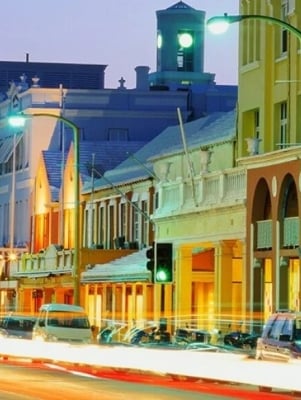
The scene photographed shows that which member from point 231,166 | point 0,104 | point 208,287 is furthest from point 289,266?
point 0,104

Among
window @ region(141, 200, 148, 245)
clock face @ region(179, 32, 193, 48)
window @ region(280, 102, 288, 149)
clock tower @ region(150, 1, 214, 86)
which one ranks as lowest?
window @ region(141, 200, 148, 245)

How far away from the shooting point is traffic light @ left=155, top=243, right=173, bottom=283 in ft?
135

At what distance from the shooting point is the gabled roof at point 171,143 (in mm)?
63188

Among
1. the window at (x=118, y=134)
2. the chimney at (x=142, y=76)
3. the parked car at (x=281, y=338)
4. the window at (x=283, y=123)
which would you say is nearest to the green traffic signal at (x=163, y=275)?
the parked car at (x=281, y=338)

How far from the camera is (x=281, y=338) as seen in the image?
115 feet

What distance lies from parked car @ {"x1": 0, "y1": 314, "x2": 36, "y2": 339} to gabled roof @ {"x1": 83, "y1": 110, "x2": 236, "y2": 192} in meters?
8.50

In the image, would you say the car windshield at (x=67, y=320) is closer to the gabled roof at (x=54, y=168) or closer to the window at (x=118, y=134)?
the gabled roof at (x=54, y=168)

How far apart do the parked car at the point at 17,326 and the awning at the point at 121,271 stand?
4.61m

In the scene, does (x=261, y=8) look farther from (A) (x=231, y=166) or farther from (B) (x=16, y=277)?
(B) (x=16, y=277)

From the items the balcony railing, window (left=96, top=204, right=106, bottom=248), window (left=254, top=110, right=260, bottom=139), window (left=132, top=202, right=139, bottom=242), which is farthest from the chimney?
window (left=254, top=110, right=260, bottom=139)

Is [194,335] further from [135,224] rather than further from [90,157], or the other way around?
[90,157]

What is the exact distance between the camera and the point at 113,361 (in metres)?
38.6

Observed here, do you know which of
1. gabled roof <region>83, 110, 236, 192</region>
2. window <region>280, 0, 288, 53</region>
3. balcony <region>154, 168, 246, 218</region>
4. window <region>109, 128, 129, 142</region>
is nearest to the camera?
window <region>280, 0, 288, 53</region>

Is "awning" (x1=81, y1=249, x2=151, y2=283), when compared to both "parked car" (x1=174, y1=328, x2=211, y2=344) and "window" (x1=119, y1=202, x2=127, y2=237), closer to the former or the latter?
"window" (x1=119, y1=202, x2=127, y2=237)
